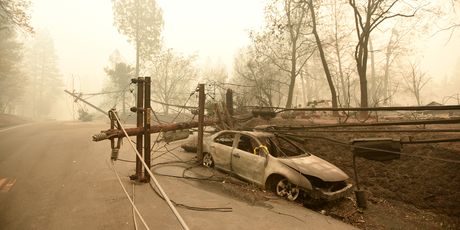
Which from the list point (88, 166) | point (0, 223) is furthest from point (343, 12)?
point (0, 223)

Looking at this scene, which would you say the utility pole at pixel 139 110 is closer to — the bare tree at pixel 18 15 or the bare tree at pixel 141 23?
the bare tree at pixel 18 15

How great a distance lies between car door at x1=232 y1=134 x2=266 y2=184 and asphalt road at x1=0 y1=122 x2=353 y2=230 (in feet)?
3.08

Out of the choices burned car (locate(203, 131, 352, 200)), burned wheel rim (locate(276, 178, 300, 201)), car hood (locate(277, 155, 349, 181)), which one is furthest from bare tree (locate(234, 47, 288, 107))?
burned wheel rim (locate(276, 178, 300, 201))

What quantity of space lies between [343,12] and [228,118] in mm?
25139

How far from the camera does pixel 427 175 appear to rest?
8.77m

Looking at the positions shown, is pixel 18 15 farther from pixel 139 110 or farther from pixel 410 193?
pixel 410 193

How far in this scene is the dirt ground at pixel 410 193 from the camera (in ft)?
24.7

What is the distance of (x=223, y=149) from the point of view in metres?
10.0

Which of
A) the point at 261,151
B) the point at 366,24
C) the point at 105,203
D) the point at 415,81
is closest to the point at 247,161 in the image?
the point at 261,151

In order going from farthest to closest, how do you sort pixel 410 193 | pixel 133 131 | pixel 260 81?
pixel 260 81
pixel 410 193
pixel 133 131

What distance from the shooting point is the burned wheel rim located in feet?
26.0

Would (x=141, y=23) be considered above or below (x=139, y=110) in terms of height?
above

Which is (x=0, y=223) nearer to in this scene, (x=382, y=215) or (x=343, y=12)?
(x=382, y=215)

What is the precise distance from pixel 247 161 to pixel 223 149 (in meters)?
1.26
